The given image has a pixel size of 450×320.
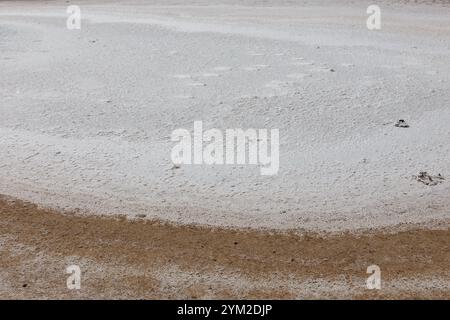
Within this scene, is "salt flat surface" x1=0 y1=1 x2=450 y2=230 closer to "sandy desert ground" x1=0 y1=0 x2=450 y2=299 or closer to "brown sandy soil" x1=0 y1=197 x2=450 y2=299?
"sandy desert ground" x1=0 y1=0 x2=450 y2=299

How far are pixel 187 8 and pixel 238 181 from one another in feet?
34.8

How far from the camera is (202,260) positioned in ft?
17.7

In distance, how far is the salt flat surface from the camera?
6.55 meters

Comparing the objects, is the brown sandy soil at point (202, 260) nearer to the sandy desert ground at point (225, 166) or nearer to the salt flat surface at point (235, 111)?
the sandy desert ground at point (225, 166)

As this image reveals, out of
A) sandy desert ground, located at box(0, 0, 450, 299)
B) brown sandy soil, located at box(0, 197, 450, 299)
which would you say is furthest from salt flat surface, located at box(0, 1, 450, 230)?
brown sandy soil, located at box(0, 197, 450, 299)

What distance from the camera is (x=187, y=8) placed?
16344mm

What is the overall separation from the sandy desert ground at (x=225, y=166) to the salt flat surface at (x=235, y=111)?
3 cm

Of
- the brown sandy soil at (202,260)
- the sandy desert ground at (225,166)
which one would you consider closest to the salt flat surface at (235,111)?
the sandy desert ground at (225,166)

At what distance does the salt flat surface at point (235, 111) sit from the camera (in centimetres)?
655

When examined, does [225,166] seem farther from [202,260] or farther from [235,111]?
[202,260]

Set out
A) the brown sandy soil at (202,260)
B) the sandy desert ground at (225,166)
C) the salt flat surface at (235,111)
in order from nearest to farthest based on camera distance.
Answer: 1. the brown sandy soil at (202,260)
2. the sandy desert ground at (225,166)
3. the salt flat surface at (235,111)

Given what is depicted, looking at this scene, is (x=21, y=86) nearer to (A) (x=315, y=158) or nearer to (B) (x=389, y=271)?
(A) (x=315, y=158)

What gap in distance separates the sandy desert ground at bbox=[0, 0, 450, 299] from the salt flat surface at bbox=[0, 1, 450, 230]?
0.03m
